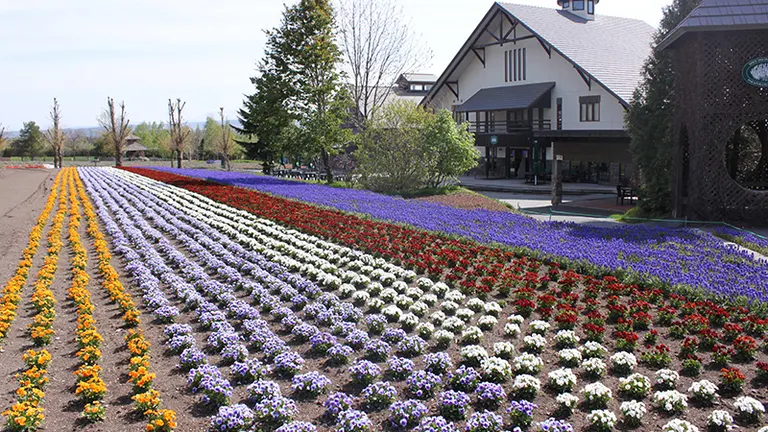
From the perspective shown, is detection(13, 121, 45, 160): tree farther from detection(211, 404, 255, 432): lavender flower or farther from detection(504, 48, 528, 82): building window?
detection(211, 404, 255, 432): lavender flower

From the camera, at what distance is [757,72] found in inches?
739

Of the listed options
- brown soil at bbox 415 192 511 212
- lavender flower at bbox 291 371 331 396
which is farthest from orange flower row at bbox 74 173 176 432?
brown soil at bbox 415 192 511 212

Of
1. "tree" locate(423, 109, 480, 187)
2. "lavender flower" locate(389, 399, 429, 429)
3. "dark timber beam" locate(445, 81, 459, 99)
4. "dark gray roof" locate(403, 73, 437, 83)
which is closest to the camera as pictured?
"lavender flower" locate(389, 399, 429, 429)

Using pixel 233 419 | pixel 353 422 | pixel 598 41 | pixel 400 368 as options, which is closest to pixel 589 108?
pixel 598 41

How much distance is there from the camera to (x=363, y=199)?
24.8 metres

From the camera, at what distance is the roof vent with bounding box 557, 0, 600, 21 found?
4903 cm

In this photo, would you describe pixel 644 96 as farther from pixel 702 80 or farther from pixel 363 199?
pixel 363 199

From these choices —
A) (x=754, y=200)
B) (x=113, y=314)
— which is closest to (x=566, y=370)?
(x=113, y=314)

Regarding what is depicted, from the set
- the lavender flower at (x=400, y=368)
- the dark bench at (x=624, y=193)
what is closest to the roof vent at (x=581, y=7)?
→ the dark bench at (x=624, y=193)

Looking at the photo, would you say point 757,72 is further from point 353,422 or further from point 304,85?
point 304,85

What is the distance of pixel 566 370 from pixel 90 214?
756 inches

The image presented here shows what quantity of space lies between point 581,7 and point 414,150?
1042 inches

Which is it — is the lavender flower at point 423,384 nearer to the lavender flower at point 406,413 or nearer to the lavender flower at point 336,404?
the lavender flower at point 406,413

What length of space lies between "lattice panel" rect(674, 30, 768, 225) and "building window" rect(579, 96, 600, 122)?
20782mm
